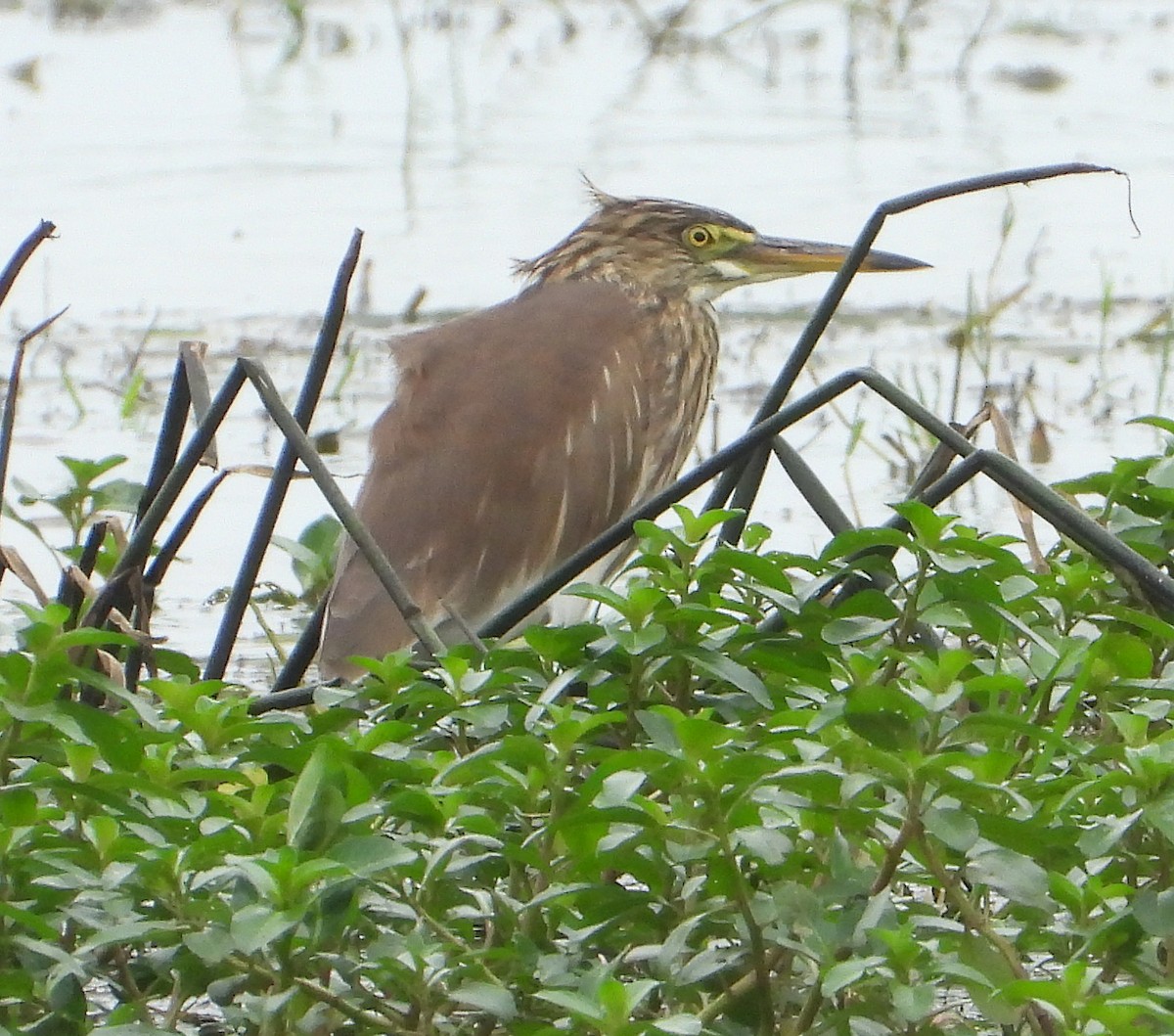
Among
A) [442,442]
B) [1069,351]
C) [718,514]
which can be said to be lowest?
[1069,351]

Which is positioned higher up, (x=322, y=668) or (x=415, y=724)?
(x=415, y=724)

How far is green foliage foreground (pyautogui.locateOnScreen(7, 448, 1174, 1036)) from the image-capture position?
191 cm

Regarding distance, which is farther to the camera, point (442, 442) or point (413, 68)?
point (413, 68)

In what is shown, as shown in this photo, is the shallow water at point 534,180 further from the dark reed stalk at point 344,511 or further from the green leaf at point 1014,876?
the green leaf at point 1014,876

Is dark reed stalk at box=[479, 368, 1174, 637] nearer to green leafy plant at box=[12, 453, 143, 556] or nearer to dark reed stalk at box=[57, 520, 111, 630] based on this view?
dark reed stalk at box=[57, 520, 111, 630]

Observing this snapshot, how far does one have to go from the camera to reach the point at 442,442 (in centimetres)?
368

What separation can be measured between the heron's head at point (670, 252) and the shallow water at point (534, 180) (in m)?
0.46

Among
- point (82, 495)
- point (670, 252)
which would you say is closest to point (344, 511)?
point (82, 495)

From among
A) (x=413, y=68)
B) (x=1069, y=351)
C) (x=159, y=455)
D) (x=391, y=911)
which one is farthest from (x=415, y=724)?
(x=413, y=68)

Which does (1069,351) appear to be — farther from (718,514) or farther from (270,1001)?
(270,1001)

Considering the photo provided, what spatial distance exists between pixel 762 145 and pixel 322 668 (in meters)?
5.46

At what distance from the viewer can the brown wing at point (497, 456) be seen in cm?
360

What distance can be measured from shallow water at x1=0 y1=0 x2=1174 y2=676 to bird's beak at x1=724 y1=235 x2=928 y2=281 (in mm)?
437

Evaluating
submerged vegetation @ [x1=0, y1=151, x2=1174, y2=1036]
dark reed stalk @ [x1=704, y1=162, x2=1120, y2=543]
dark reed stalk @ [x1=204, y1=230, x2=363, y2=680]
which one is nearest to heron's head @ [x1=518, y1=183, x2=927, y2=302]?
dark reed stalk @ [x1=704, y1=162, x2=1120, y2=543]
